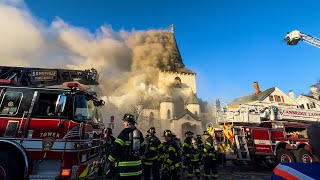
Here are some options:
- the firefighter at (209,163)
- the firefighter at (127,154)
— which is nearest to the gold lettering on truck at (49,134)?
the firefighter at (127,154)

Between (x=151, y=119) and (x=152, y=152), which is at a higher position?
(x=151, y=119)

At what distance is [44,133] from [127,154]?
6.84 ft

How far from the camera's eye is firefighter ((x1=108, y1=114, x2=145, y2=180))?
13.7 ft

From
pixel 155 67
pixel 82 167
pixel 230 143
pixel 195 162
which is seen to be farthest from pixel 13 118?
pixel 155 67

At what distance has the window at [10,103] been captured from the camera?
17.6 feet

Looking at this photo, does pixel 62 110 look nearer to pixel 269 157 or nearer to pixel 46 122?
pixel 46 122

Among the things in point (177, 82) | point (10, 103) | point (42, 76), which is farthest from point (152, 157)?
point (177, 82)

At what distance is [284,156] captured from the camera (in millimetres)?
10594

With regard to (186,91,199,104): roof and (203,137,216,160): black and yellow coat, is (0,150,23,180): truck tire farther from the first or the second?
(186,91,199,104): roof

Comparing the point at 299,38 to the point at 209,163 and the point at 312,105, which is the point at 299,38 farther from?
the point at 209,163

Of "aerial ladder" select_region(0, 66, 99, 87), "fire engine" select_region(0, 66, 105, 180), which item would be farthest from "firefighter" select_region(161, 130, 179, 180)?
"aerial ladder" select_region(0, 66, 99, 87)

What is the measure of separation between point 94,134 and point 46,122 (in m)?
1.24

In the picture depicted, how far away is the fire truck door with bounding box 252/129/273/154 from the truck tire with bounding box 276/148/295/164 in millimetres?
440

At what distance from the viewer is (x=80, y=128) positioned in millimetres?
5289
